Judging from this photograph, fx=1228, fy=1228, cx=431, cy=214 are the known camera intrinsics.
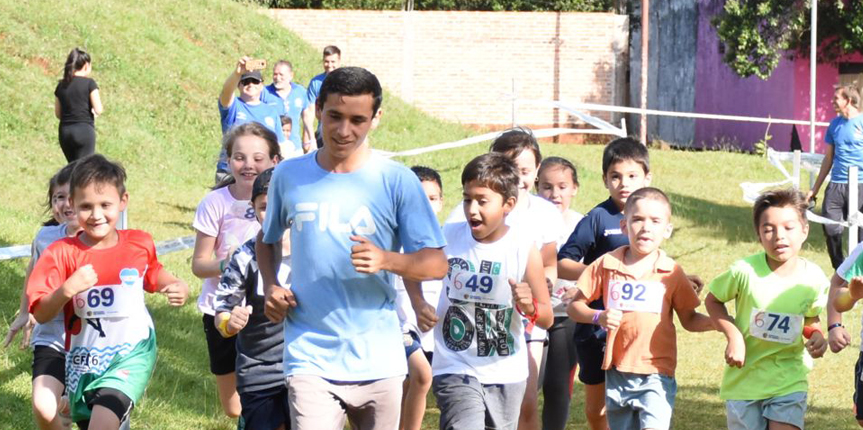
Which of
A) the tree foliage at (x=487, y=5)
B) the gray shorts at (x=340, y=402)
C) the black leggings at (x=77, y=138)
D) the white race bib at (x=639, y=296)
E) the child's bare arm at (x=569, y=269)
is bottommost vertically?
the gray shorts at (x=340, y=402)

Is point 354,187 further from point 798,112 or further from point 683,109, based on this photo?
point 683,109

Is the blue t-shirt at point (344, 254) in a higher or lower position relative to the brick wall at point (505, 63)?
lower

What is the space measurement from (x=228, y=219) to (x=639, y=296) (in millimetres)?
2165

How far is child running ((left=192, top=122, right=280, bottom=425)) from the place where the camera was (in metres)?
6.40

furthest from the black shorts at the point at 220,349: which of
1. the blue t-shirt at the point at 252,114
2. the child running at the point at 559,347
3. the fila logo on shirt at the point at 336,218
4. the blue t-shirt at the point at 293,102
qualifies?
the blue t-shirt at the point at 293,102

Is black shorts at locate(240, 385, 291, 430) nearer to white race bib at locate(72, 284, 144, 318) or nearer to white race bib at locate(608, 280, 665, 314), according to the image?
white race bib at locate(72, 284, 144, 318)

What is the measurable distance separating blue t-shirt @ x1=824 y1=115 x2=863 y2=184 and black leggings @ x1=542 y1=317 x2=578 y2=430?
7444 millimetres

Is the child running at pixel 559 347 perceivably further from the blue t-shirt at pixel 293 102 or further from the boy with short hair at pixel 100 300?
the blue t-shirt at pixel 293 102

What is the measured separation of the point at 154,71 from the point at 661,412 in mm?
17149

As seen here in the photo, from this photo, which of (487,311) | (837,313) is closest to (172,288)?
(487,311)

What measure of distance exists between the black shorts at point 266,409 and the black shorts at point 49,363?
97cm

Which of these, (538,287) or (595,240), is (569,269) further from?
(538,287)

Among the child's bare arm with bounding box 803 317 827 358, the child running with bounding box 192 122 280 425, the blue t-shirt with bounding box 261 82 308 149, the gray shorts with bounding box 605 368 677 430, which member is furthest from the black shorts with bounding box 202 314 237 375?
the blue t-shirt with bounding box 261 82 308 149

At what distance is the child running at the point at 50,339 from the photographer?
579 centimetres
